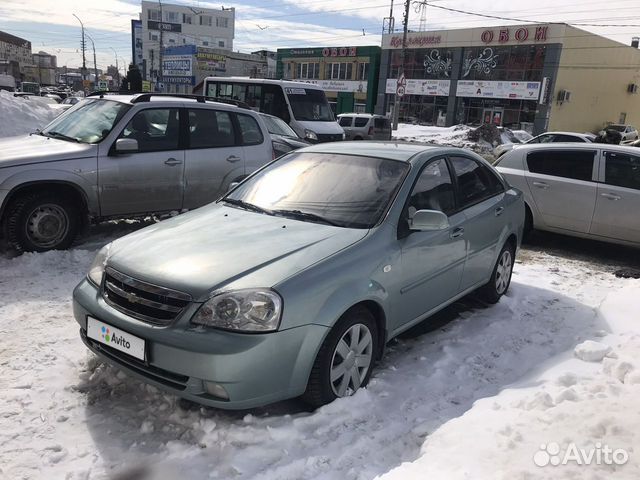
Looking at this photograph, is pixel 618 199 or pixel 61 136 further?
pixel 618 199

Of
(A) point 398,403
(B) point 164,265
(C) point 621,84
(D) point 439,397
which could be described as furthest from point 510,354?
(C) point 621,84

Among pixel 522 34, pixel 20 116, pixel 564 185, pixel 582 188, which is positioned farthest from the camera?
pixel 522 34

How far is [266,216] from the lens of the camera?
152 inches

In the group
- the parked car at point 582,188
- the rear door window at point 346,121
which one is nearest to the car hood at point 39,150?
the parked car at point 582,188

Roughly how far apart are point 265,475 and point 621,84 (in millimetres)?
59972

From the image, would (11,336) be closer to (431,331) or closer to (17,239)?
(17,239)

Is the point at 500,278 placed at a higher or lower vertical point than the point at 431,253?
lower

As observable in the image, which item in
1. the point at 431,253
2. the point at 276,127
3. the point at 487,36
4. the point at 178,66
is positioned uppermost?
the point at 487,36

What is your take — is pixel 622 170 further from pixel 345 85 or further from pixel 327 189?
pixel 345 85

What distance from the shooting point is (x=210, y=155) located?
694cm

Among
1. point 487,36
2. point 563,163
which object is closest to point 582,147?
point 563,163

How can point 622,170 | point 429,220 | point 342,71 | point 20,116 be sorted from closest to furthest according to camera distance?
point 429,220, point 622,170, point 20,116, point 342,71

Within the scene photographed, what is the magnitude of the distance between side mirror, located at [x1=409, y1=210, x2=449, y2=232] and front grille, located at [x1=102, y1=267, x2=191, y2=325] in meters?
1.63

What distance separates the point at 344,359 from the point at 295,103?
15.1 m
